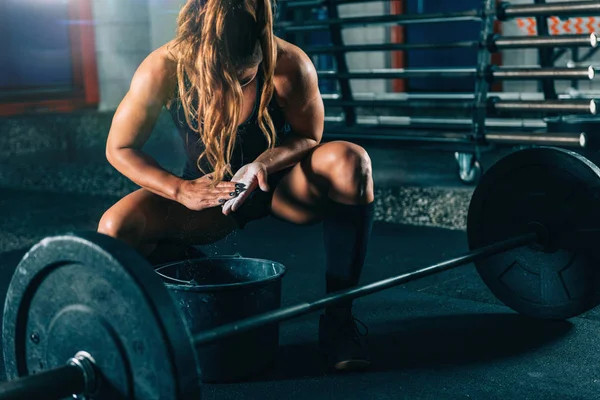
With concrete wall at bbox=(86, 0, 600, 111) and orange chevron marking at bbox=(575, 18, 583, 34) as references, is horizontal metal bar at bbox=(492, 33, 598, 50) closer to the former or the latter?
concrete wall at bbox=(86, 0, 600, 111)

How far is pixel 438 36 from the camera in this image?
696 cm

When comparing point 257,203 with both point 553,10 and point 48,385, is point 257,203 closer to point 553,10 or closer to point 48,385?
point 48,385

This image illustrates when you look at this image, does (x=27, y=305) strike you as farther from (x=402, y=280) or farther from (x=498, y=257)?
(x=498, y=257)

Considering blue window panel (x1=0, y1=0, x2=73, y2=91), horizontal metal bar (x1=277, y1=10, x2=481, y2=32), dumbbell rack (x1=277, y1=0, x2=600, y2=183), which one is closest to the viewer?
dumbbell rack (x1=277, y1=0, x2=600, y2=183)

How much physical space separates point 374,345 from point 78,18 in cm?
445

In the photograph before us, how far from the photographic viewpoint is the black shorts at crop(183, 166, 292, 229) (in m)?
1.74

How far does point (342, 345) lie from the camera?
1.72m

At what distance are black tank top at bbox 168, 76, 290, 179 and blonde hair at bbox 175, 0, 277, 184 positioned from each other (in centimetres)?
6

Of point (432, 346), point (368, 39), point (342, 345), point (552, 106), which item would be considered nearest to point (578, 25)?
point (368, 39)

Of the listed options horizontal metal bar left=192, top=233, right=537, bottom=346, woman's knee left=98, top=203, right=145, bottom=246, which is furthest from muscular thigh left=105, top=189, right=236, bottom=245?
horizontal metal bar left=192, top=233, right=537, bottom=346

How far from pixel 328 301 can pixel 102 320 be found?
0.44 metres

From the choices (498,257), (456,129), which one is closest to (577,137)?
(456,129)

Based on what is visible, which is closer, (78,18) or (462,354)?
(462,354)

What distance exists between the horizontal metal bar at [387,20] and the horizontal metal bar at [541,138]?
601 mm
